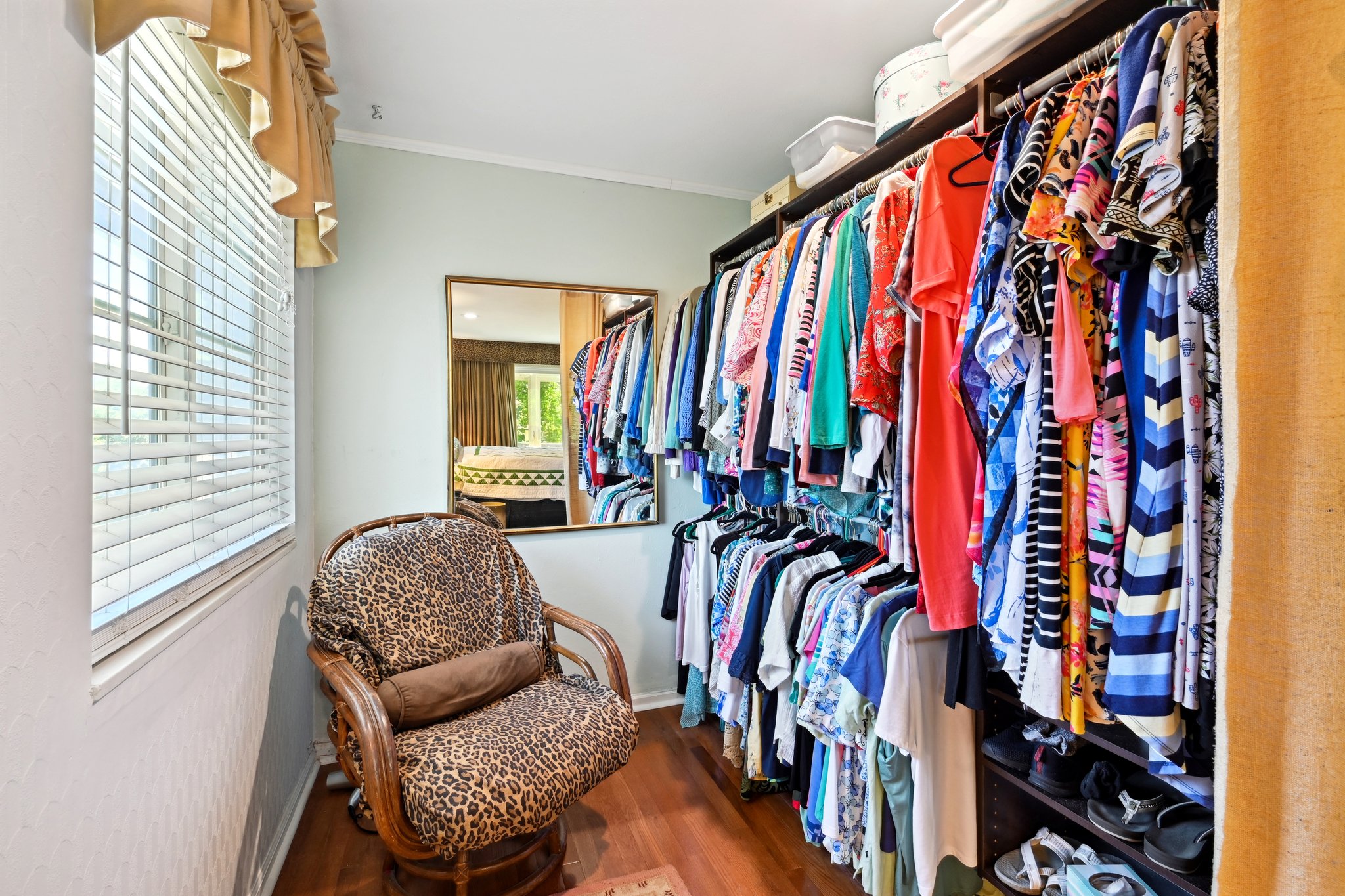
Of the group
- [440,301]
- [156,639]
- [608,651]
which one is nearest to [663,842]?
[608,651]

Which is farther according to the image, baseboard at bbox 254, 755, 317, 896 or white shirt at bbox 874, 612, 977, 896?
baseboard at bbox 254, 755, 317, 896

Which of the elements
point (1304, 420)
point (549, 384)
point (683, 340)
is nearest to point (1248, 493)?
point (1304, 420)

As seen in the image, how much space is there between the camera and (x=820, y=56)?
195cm

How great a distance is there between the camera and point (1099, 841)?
154cm

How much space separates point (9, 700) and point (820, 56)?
7.49 feet

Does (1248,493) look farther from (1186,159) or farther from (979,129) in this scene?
(979,129)

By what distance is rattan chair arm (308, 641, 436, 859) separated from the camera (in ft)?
A: 4.66

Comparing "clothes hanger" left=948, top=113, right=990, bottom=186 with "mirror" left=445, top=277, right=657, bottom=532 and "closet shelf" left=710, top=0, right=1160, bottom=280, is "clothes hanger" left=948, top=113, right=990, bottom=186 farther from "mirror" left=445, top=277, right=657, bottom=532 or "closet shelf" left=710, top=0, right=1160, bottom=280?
"mirror" left=445, top=277, right=657, bottom=532

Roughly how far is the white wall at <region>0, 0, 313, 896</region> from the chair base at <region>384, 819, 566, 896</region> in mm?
635

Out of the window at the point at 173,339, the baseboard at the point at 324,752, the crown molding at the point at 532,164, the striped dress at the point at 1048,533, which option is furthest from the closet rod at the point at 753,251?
the baseboard at the point at 324,752

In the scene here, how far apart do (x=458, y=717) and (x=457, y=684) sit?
10cm

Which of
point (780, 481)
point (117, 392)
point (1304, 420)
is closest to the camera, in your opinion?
point (1304, 420)

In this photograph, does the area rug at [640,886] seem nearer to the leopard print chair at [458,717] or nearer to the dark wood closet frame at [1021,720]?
the leopard print chair at [458,717]

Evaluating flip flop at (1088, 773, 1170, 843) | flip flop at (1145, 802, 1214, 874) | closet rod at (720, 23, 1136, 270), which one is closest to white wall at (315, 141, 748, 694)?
closet rod at (720, 23, 1136, 270)
